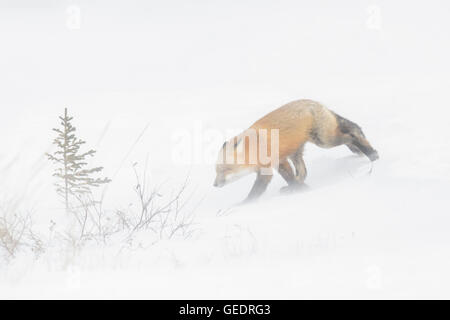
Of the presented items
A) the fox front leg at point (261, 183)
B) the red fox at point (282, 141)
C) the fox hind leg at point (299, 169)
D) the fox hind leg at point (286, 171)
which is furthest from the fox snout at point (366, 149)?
the fox front leg at point (261, 183)

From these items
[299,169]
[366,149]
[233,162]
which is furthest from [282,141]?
[366,149]

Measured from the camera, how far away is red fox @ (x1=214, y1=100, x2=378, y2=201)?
32.7 feet

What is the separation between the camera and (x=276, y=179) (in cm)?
1212

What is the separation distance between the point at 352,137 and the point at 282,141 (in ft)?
5.10

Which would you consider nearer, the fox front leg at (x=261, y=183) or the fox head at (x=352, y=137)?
the fox front leg at (x=261, y=183)

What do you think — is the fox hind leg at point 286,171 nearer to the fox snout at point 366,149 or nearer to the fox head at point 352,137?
the fox head at point 352,137

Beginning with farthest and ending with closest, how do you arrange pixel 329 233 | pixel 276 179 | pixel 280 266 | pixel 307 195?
pixel 276 179, pixel 307 195, pixel 329 233, pixel 280 266

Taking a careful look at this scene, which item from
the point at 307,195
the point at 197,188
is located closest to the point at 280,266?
the point at 307,195

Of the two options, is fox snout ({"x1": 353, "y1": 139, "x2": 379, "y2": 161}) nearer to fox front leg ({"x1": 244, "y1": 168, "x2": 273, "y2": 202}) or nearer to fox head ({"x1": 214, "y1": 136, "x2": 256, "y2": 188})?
fox front leg ({"x1": 244, "y1": 168, "x2": 273, "y2": 202})

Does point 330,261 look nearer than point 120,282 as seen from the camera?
No

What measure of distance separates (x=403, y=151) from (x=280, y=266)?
6.08 m

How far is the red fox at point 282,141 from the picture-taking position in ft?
32.7

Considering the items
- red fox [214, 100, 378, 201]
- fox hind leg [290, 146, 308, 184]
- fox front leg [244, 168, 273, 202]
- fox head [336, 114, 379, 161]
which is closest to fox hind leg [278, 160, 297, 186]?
red fox [214, 100, 378, 201]

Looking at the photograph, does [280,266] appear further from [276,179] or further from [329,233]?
[276,179]
